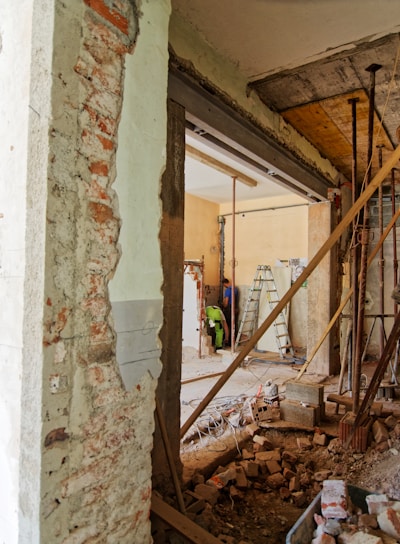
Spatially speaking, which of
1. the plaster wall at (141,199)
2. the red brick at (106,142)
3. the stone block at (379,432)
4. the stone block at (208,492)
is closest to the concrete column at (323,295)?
the stone block at (379,432)

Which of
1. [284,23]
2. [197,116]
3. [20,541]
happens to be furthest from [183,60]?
[20,541]

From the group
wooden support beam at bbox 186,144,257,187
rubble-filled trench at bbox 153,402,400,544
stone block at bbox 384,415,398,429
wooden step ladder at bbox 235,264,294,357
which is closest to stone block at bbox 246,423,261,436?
rubble-filled trench at bbox 153,402,400,544

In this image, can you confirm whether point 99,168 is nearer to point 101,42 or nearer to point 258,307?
point 101,42

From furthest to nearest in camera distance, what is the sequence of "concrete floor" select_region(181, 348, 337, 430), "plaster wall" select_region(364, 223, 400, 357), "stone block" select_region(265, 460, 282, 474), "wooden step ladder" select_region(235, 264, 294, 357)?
"wooden step ladder" select_region(235, 264, 294, 357) < "plaster wall" select_region(364, 223, 400, 357) < "concrete floor" select_region(181, 348, 337, 430) < "stone block" select_region(265, 460, 282, 474)

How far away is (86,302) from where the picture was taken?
1.20 meters

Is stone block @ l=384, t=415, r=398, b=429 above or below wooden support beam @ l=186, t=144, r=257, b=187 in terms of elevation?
below

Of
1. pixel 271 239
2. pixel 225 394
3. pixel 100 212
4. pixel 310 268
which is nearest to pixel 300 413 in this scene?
pixel 225 394

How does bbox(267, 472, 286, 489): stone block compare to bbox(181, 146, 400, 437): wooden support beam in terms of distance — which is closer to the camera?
bbox(181, 146, 400, 437): wooden support beam

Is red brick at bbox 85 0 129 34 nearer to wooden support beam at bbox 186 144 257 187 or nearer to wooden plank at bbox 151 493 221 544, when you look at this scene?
wooden plank at bbox 151 493 221 544

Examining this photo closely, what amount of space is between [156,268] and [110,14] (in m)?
0.96

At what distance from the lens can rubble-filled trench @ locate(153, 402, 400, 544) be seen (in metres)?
2.04

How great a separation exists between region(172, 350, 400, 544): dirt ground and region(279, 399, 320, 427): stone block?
0.10m

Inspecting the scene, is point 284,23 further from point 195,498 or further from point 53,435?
point 195,498

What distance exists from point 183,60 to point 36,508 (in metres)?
2.45
